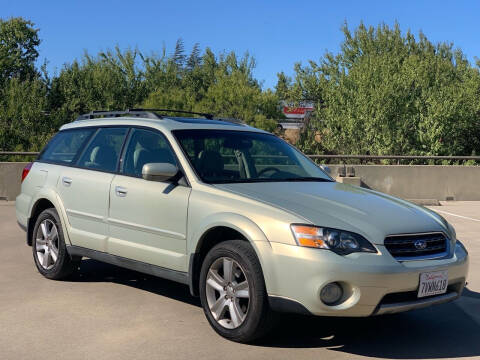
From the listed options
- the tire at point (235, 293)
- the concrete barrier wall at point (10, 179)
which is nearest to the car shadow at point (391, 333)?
the tire at point (235, 293)

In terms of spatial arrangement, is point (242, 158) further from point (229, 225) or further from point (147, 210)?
point (229, 225)

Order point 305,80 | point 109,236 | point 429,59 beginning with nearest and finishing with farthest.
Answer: point 109,236, point 429,59, point 305,80

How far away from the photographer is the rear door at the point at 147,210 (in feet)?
17.4

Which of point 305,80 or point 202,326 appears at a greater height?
point 305,80

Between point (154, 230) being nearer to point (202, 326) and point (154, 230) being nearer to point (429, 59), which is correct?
point (202, 326)

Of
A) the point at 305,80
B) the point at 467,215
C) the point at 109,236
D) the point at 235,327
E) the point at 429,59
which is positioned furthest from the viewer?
the point at 305,80

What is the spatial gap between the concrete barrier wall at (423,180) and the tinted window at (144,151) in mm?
10924

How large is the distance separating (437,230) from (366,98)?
20602 mm

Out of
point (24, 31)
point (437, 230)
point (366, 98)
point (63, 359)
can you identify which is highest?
point (24, 31)

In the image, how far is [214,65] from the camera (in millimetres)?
41875

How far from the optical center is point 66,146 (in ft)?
23.3

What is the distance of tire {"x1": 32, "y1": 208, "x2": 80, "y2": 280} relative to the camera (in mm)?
6672

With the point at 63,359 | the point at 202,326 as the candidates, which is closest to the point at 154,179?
the point at 202,326

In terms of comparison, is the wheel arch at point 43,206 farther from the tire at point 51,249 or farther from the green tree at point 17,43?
the green tree at point 17,43
